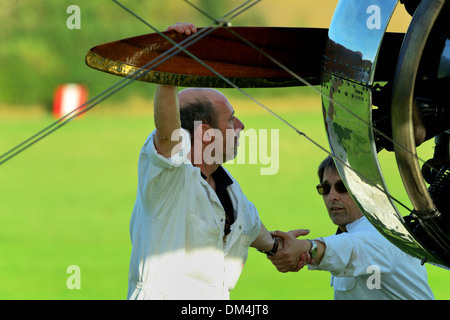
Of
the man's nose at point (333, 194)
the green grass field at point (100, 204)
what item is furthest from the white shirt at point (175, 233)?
the green grass field at point (100, 204)

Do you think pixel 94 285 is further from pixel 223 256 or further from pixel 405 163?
pixel 405 163

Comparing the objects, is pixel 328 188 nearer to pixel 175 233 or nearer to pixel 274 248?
pixel 274 248

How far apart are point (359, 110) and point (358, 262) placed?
1.40m

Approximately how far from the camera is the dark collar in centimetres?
432

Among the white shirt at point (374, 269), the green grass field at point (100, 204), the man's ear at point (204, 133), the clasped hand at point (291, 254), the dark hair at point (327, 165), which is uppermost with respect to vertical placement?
the green grass field at point (100, 204)

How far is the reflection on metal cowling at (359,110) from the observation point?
11.5 ft

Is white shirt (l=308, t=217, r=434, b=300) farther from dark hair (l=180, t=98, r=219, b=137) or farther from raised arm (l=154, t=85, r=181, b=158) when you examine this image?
raised arm (l=154, t=85, r=181, b=158)

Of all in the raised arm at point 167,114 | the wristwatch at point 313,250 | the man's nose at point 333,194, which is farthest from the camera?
the man's nose at point 333,194

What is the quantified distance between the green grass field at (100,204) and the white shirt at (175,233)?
260 inches

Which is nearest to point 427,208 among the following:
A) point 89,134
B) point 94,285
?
point 94,285

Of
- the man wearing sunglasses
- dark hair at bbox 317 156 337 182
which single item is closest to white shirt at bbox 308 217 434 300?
the man wearing sunglasses

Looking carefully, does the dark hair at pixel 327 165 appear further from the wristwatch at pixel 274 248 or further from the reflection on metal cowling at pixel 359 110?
the reflection on metal cowling at pixel 359 110

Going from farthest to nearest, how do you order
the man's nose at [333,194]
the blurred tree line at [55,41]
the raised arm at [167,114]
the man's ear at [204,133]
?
the blurred tree line at [55,41], the man's nose at [333,194], the man's ear at [204,133], the raised arm at [167,114]
